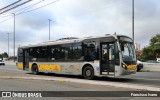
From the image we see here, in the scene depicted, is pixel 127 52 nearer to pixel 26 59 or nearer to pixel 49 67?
pixel 49 67

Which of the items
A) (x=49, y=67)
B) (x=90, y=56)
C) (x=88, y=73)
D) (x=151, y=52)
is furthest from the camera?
(x=151, y=52)

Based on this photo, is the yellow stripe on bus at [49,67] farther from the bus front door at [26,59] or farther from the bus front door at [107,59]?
the bus front door at [107,59]

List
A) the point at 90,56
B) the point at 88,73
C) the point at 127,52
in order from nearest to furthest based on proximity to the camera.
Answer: the point at 127,52, the point at 90,56, the point at 88,73

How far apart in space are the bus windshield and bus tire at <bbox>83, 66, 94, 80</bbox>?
8.63 feet

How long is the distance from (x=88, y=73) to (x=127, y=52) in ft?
10.4

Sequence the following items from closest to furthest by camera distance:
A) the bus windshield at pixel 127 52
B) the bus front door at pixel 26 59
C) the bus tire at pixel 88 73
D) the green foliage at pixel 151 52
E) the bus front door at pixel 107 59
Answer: the bus windshield at pixel 127 52 < the bus front door at pixel 107 59 < the bus tire at pixel 88 73 < the bus front door at pixel 26 59 < the green foliage at pixel 151 52

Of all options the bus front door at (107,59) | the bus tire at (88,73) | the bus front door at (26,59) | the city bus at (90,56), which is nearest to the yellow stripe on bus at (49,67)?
the city bus at (90,56)

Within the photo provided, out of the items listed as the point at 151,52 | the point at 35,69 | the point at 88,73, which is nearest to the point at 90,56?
the point at 88,73

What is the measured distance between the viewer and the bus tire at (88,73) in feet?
69.0

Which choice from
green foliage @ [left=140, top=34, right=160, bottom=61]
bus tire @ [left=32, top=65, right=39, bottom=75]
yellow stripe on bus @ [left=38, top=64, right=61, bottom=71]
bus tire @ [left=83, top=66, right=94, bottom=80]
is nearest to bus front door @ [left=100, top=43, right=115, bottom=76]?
bus tire @ [left=83, top=66, right=94, bottom=80]

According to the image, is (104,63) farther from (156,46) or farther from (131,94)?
(156,46)

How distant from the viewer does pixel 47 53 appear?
25.6m

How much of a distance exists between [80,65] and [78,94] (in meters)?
8.85

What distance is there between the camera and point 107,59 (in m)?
20.2
